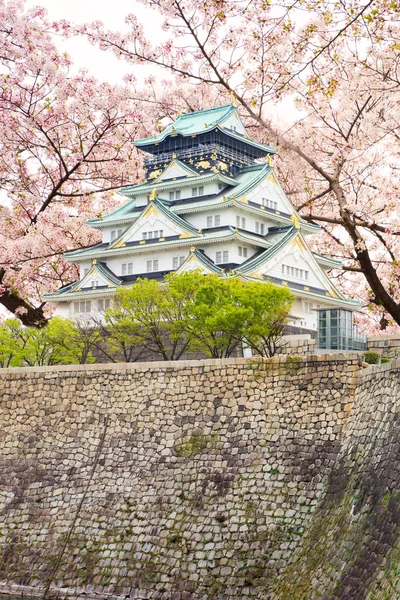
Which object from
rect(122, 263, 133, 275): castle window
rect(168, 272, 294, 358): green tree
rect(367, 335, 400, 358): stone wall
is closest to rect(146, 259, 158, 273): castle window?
rect(122, 263, 133, 275): castle window

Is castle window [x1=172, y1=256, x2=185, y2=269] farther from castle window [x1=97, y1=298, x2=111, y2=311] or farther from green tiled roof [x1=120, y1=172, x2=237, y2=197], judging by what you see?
green tiled roof [x1=120, y1=172, x2=237, y2=197]

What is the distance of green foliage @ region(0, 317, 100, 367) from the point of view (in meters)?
28.9

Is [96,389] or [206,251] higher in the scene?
[206,251]

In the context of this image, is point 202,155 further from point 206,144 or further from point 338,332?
point 338,332

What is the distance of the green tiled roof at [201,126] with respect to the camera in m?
33.4

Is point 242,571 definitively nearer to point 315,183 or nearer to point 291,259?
point 291,259

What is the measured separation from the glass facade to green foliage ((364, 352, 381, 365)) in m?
2.86

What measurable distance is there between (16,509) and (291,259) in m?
12.4

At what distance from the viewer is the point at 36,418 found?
86.1 ft

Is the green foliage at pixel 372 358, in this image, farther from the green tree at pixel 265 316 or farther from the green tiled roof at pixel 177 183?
the green tiled roof at pixel 177 183

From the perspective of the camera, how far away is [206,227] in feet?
105

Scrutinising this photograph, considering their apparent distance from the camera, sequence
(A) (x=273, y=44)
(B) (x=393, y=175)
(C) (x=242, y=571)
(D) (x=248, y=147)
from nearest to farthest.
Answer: (C) (x=242, y=571) < (A) (x=273, y=44) < (B) (x=393, y=175) < (D) (x=248, y=147)

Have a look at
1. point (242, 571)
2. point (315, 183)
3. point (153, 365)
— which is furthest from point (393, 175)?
point (242, 571)

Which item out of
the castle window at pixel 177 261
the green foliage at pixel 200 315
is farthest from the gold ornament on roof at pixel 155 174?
the green foliage at pixel 200 315
